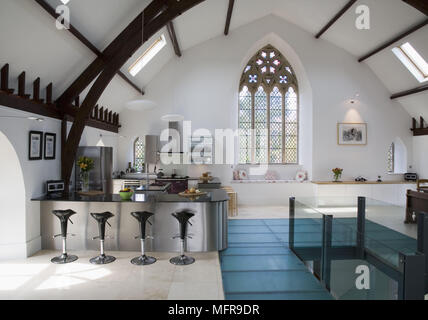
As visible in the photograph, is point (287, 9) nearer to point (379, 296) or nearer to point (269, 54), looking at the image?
point (269, 54)

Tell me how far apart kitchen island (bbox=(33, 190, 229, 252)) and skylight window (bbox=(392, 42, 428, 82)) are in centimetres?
626

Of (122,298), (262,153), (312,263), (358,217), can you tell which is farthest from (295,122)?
(122,298)

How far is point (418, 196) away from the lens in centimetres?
675

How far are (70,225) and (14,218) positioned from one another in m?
0.83

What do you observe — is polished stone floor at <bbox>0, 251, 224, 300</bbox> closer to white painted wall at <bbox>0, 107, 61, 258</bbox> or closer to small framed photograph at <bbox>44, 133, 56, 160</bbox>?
white painted wall at <bbox>0, 107, 61, 258</bbox>

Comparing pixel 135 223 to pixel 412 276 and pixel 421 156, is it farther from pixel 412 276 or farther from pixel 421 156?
pixel 421 156

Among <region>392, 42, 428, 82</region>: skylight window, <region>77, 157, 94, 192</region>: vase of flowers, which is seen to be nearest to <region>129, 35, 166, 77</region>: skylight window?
<region>77, 157, 94, 192</region>: vase of flowers

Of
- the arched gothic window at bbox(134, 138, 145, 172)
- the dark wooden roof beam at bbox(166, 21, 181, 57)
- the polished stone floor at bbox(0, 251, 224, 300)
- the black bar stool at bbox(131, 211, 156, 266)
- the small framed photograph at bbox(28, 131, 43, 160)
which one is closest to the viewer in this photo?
the polished stone floor at bbox(0, 251, 224, 300)

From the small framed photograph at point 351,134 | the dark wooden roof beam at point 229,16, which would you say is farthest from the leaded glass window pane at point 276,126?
the dark wooden roof beam at point 229,16

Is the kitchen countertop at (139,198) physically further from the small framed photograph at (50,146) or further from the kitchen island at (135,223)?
the small framed photograph at (50,146)

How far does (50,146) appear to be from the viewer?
5.38 m

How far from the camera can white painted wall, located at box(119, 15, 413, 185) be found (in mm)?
8953

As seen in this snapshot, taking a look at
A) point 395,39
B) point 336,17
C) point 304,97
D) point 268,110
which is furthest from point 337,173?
point 336,17

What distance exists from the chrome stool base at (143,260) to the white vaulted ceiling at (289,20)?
3339mm
